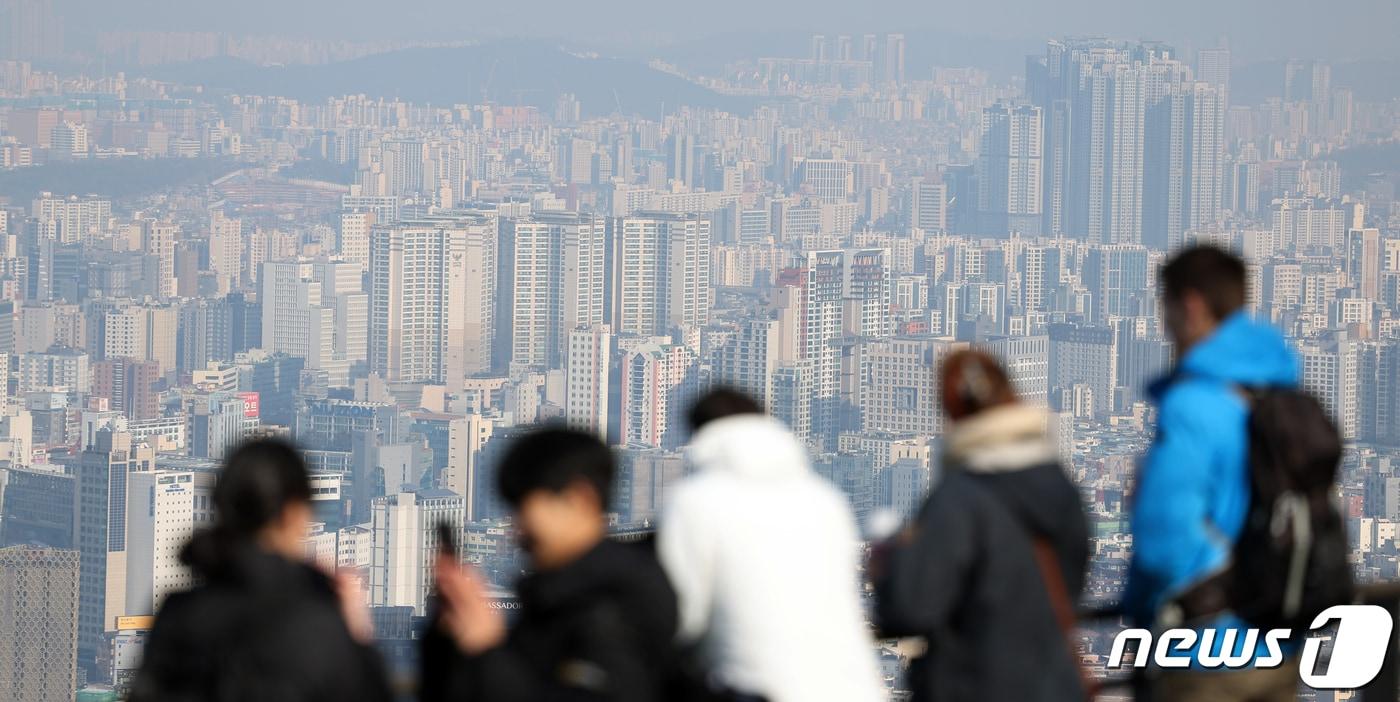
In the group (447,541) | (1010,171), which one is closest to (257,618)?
(447,541)

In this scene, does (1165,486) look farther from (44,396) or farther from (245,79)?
(245,79)

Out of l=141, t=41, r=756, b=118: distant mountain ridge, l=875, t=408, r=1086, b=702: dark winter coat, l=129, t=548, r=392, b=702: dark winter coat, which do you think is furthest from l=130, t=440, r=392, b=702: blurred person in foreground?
l=141, t=41, r=756, b=118: distant mountain ridge

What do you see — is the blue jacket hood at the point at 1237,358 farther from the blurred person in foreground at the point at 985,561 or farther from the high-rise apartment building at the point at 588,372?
the high-rise apartment building at the point at 588,372

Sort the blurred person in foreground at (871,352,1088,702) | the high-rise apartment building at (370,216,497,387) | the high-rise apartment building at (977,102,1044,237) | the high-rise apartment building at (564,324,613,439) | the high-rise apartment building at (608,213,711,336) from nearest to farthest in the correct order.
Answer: the blurred person in foreground at (871,352,1088,702)
the high-rise apartment building at (564,324,613,439)
the high-rise apartment building at (370,216,497,387)
the high-rise apartment building at (608,213,711,336)
the high-rise apartment building at (977,102,1044,237)

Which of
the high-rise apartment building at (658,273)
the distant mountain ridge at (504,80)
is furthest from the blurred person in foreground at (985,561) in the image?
the distant mountain ridge at (504,80)

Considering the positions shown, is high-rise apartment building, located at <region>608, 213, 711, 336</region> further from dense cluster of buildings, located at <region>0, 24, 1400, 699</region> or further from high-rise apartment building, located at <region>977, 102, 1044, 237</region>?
high-rise apartment building, located at <region>977, 102, 1044, 237</region>

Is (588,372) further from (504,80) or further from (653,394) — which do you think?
(504,80)
